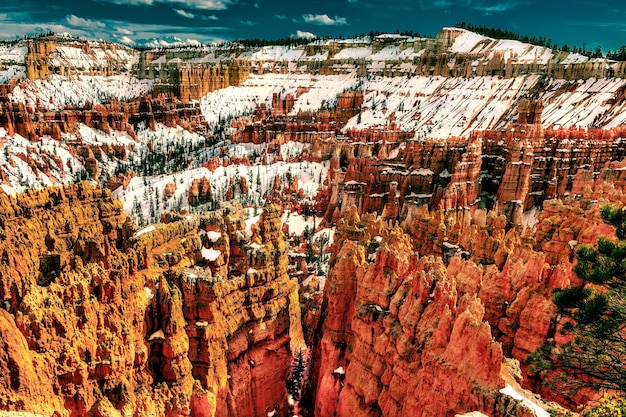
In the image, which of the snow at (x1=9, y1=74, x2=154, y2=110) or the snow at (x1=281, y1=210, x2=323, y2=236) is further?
the snow at (x1=9, y1=74, x2=154, y2=110)

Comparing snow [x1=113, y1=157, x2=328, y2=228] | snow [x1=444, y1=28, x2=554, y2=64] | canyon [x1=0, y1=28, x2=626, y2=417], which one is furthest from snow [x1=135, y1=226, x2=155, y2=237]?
snow [x1=444, y1=28, x2=554, y2=64]

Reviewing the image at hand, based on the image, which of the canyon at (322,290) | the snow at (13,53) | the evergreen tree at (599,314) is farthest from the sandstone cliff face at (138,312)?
the snow at (13,53)

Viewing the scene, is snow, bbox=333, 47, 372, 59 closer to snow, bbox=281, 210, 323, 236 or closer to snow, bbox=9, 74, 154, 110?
snow, bbox=9, 74, 154, 110

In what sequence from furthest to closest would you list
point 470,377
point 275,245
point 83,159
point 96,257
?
1. point 83,159
2. point 275,245
3. point 96,257
4. point 470,377

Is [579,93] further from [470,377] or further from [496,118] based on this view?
[470,377]

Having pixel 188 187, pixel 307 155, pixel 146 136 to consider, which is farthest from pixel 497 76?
pixel 146 136

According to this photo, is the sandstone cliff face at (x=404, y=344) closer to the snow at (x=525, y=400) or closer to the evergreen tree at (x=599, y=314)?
the snow at (x=525, y=400)
